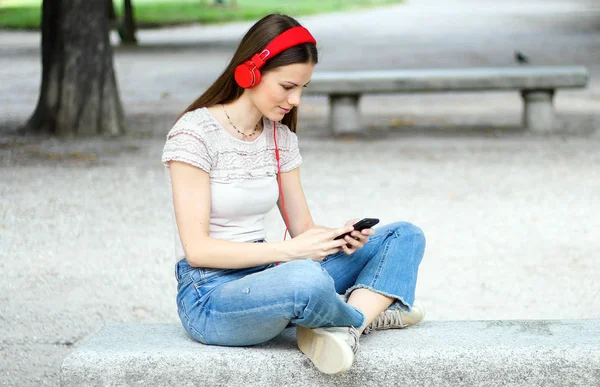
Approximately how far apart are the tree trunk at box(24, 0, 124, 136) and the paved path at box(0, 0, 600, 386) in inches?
15.9

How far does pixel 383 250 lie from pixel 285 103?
0.61 m

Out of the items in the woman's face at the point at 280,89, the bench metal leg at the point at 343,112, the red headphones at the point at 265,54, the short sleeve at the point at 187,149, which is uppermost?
the red headphones at the point at 265,54

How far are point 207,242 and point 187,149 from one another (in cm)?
30

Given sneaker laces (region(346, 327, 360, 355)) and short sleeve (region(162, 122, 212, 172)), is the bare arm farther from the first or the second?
sneaker laces (region(346, 327, 360, 355))

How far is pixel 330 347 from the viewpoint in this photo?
285 centimetres

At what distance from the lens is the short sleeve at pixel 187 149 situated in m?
3.02

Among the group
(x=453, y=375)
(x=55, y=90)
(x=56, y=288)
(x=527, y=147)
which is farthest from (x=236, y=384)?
(x=55, y=90)

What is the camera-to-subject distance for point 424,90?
10.1 m

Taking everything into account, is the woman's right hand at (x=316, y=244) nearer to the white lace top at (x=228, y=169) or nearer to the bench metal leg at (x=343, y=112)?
the white lace top at (x=228, y=169)

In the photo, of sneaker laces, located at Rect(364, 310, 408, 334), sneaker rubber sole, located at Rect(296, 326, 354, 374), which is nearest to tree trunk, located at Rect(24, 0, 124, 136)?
sneaker laces, located at Rect(364, 310, 408, 334)


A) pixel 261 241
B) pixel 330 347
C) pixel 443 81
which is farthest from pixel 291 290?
pixel 443 81

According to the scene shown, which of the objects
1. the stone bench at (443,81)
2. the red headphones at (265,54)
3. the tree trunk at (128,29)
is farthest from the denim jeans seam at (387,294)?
the tree trunk at (128,29)

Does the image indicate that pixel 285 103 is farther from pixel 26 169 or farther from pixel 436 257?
pixel 26 169

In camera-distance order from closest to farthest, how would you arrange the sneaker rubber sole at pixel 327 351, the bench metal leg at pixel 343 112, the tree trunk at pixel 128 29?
the sneaker rubber sole at pixel 327 351 → the bench metal leg at pixel 343 112 → the tree trunk at pixel 128 29
